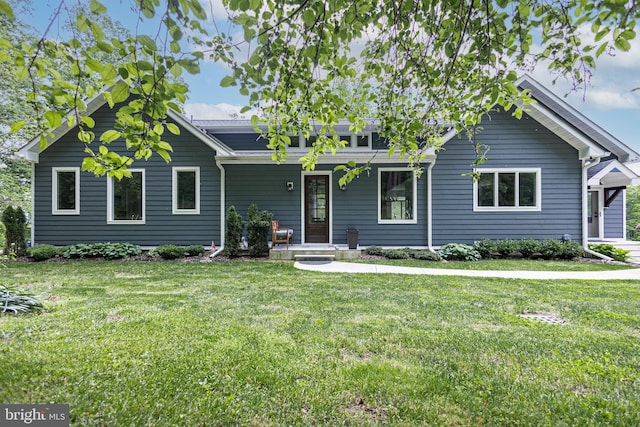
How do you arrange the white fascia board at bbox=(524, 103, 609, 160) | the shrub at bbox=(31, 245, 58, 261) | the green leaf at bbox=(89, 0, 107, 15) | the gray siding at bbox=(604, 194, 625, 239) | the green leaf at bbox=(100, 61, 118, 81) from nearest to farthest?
the green leaf at bbox=(89, 0, 107, 15) → the green leaf at bbox=(100, 61, 118, 81) → the shrub at bbox=(31, 245, 58, 261) → the white fascia board at bbox=(524, 103, 609, 160) → the gray siding at bbox=(604, 194, 625, 239)

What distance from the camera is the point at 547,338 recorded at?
3.06 m

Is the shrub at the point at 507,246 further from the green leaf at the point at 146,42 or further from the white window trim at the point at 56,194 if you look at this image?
the white window trim at the point at 56,194

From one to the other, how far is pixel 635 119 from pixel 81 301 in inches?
761

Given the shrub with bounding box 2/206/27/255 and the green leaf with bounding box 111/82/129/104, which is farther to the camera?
the shrub with bounding box 2/206/27/255

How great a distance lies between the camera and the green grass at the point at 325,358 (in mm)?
1896

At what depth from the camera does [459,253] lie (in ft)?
27.7

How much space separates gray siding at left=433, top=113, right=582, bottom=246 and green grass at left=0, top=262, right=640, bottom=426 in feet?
14.6

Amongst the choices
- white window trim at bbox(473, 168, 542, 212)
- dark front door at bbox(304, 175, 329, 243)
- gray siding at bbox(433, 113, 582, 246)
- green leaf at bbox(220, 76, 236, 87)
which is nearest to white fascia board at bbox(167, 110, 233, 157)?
dark front door at bbox(304, 175, 329, 243)

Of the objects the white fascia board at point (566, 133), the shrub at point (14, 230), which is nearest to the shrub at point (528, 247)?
the white fascia board at point (566, 133)

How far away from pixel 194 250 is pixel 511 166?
9.91 metres

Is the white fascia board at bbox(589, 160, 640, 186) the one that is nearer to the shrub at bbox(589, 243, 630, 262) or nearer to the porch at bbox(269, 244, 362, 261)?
the shrub at bbox(589, 243, 630, 262)

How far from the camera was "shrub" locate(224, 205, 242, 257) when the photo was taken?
8.38 metres

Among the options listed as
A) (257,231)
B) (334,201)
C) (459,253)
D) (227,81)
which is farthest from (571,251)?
(227,81)

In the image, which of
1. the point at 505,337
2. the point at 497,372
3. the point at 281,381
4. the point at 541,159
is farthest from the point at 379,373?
the point at 541,159
